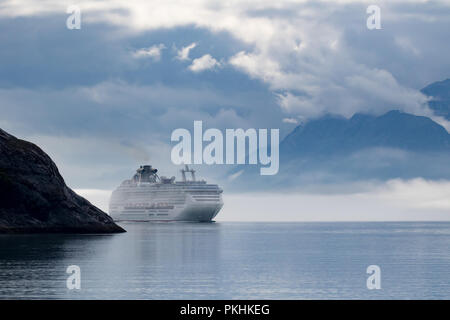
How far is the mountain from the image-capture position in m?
153

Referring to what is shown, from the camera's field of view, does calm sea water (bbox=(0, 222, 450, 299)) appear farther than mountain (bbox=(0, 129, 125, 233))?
No

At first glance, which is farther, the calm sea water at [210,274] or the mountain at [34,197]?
the mountain at [34,197]

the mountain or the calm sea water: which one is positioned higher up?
the mountain

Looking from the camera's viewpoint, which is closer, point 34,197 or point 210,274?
point 210,274

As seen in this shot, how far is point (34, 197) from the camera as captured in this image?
6122 inches

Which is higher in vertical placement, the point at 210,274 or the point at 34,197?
the point at 34,197

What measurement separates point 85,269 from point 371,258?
41.5 metres

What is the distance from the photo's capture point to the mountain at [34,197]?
502 feet

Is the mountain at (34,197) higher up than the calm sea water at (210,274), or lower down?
higher up

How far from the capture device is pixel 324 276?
262ft
